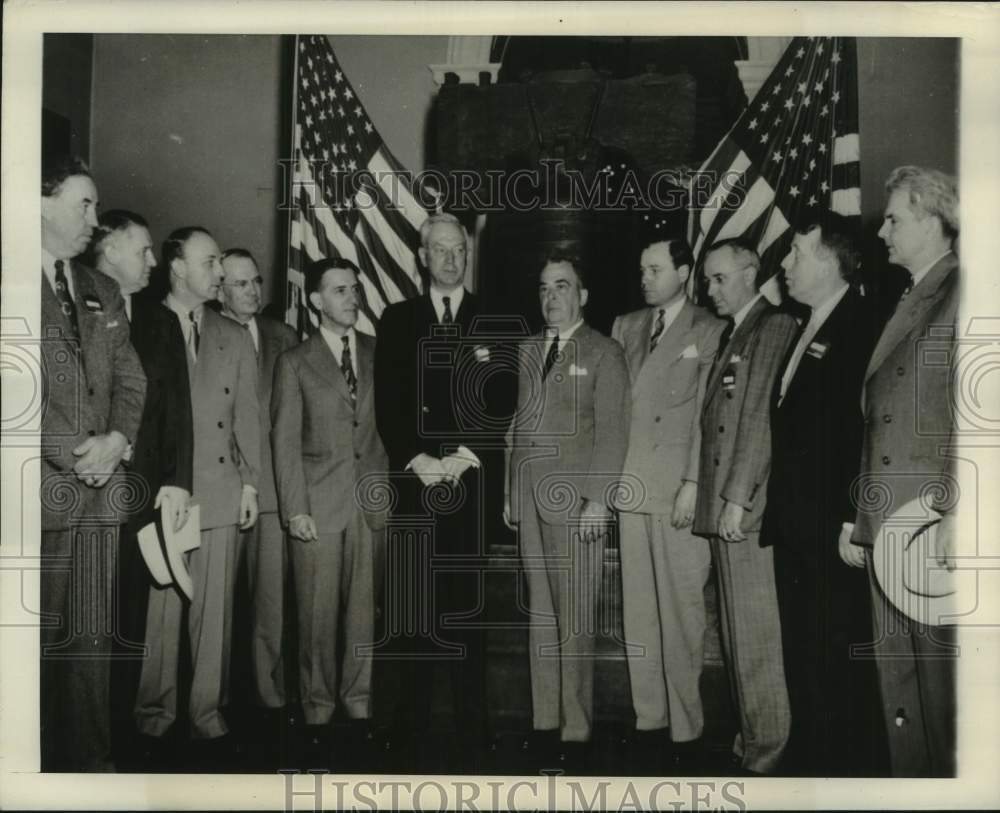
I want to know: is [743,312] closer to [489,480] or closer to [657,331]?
[657,331]

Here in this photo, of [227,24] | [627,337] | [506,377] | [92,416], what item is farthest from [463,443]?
[227,24]

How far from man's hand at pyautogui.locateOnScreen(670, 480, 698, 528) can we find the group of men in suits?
13mm

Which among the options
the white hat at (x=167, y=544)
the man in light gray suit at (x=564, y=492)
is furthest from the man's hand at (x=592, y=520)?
the white hat at (x=167, y=544)

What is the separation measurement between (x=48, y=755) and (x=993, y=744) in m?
4.12


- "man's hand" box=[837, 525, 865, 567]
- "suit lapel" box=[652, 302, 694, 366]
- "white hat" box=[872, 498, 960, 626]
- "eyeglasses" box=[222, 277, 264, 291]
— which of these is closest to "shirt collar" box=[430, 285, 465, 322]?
"eyeglasses" box=[222, 277, 264, 291]

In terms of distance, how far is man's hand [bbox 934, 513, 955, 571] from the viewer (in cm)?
459

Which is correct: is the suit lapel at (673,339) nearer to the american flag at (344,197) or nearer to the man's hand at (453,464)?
the man's hand at (453,464)

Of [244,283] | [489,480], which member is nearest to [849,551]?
[489,480]

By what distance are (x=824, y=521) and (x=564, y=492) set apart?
3.67 ft

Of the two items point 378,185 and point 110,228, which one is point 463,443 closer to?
point 378,185

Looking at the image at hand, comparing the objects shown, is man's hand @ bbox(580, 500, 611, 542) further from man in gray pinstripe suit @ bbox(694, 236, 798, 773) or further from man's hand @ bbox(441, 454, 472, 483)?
man's hand @ bbox(441, 454, 472, 483)

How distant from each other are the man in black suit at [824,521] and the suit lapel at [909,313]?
0.16 feet

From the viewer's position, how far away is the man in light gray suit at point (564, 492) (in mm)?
4605

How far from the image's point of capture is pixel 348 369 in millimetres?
4680
